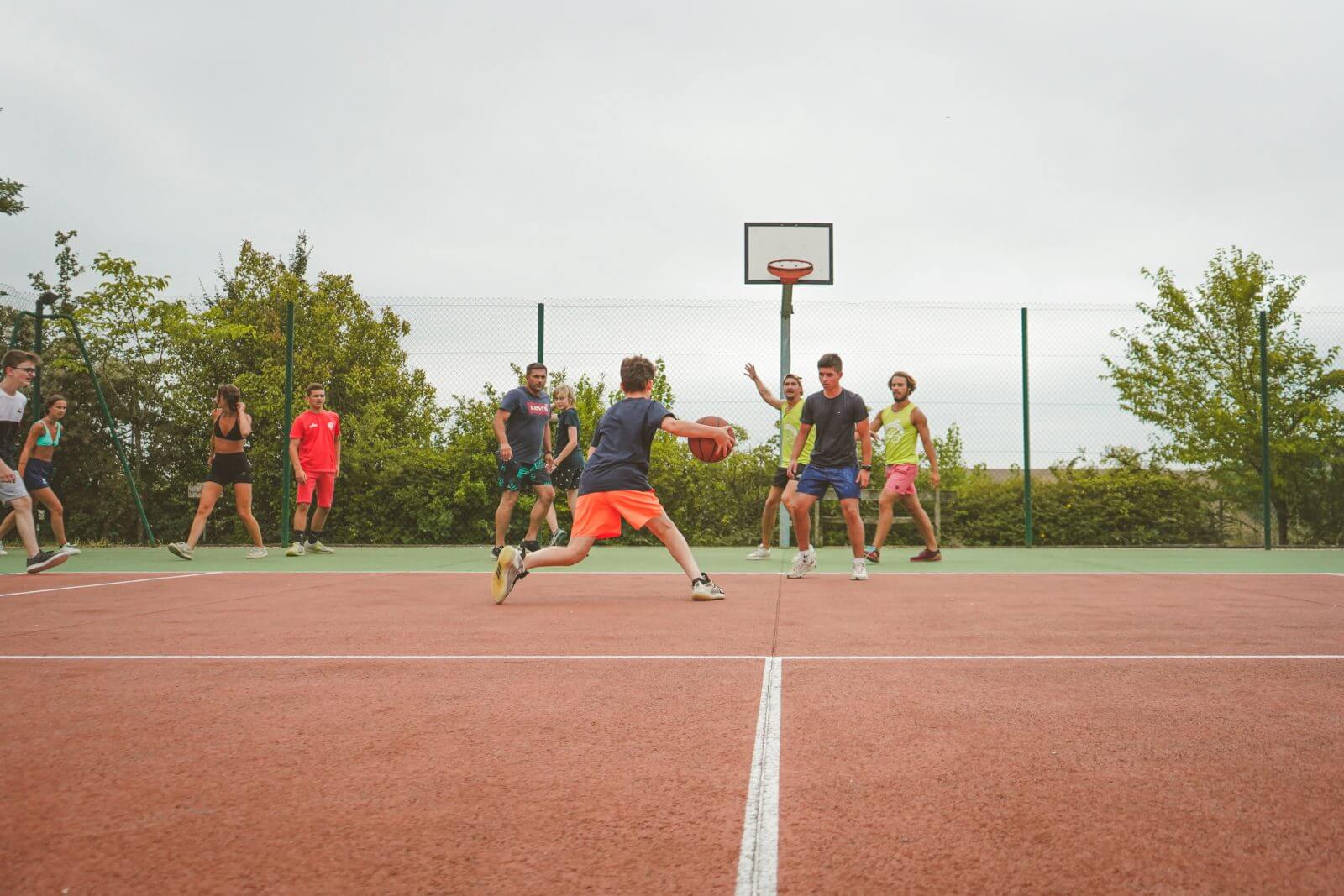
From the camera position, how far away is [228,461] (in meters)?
10.0

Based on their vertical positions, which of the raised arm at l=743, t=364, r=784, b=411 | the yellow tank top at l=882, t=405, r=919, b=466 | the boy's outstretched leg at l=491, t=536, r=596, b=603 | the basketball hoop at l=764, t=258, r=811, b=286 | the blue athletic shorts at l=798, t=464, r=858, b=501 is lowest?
the boy's outstretched leg at l=491, t=536, r=596, b=603

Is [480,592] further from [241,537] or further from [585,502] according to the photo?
[241,537]

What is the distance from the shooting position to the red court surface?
1855 millimetres

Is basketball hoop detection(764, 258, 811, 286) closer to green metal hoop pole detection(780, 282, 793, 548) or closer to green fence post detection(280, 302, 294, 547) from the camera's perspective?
green metal hoop pole detection(780, 282, 793, 548)

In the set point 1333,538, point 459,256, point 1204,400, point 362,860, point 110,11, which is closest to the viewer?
point 362,860

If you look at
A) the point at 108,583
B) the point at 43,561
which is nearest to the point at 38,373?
the point at 43,561

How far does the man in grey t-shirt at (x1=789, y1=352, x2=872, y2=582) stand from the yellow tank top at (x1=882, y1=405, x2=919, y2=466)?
5.92 ft

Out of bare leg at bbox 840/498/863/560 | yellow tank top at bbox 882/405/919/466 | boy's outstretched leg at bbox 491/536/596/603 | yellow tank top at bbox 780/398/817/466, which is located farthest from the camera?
yellow tank top at bbox 780/398/817/466

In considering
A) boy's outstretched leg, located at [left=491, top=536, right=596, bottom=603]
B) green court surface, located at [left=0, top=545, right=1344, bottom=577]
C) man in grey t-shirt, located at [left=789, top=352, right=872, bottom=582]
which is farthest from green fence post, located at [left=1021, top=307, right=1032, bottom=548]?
boy's outstretched leg, located at [left=491, top=536, right=596, bottom=603]

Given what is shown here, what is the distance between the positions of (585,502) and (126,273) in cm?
1058

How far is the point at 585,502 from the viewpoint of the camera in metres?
6.36

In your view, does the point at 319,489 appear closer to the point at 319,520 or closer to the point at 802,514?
the point at 319,520

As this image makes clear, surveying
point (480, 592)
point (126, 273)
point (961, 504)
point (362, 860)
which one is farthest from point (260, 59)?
point (362, 860)

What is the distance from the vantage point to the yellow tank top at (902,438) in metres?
9.80
